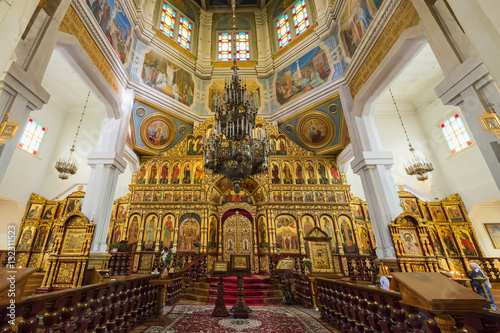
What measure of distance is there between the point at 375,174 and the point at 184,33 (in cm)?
1264

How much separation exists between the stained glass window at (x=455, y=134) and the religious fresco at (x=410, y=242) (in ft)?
23.2

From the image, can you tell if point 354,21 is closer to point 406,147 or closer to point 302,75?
point 302,75

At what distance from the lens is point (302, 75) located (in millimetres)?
10086

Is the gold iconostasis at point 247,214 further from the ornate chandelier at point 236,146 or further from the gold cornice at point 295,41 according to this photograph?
the gold cornice at point 295,41

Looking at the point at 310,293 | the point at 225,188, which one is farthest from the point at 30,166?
the point at 310,293

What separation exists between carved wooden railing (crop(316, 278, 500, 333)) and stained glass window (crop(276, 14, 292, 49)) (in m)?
12.1

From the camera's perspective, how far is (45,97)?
3.80m

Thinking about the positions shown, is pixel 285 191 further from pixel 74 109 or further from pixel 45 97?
pixel 74 109

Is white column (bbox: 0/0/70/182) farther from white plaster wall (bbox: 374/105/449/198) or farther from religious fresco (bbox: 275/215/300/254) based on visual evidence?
white plaster wall (bbox: 374/105/449/198)

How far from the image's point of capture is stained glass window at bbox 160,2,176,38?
1137 centimetres

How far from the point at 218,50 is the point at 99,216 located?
11.3 metres

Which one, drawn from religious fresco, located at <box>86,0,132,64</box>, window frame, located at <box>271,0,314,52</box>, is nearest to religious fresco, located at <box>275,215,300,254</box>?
window frame, located at <box>271,0,314,52</box>

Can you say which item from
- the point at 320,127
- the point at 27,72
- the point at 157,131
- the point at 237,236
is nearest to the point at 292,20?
the point at 320,127

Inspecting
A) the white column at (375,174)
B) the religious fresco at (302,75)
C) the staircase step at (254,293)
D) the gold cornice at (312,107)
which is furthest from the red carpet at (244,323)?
the religious fresco at (302,75)
